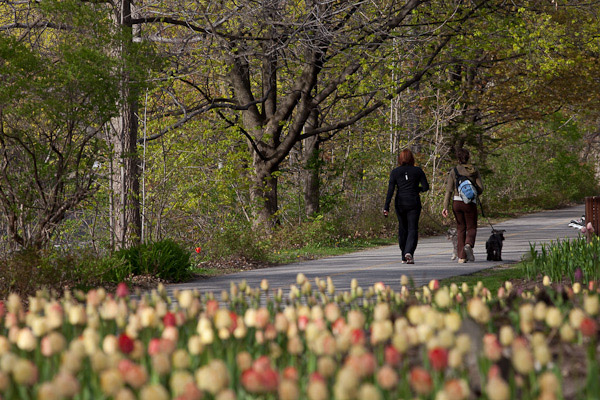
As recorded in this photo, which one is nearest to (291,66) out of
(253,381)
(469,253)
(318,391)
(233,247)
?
(233,247)

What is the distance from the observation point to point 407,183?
1395cm

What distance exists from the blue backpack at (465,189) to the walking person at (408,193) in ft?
1.70

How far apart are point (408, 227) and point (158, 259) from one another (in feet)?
13.5

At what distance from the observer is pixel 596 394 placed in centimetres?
333

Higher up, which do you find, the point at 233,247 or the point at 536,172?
the point at 536,172

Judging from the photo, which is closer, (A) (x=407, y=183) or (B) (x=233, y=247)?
(A) (x=407, y=183)

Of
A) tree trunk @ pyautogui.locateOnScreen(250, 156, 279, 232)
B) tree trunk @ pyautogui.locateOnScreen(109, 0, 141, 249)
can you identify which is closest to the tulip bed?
tree trunk @ pyautogui.locateOnScreen(109, 0, 141, 249)

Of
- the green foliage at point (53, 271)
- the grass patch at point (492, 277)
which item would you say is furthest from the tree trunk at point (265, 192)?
the green foliage at point (53, 271)

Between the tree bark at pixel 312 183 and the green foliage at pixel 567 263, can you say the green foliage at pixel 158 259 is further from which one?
the tree bark at pixel 312 183

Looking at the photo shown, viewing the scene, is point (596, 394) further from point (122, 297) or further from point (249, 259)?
point (249, 259)

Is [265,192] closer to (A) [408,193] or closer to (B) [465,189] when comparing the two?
(A) [408,193]

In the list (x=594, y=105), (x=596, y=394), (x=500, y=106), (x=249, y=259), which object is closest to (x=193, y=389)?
(x=596, y=394)

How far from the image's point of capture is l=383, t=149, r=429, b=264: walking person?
1391 centimetres

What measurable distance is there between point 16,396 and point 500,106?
1155 inches
